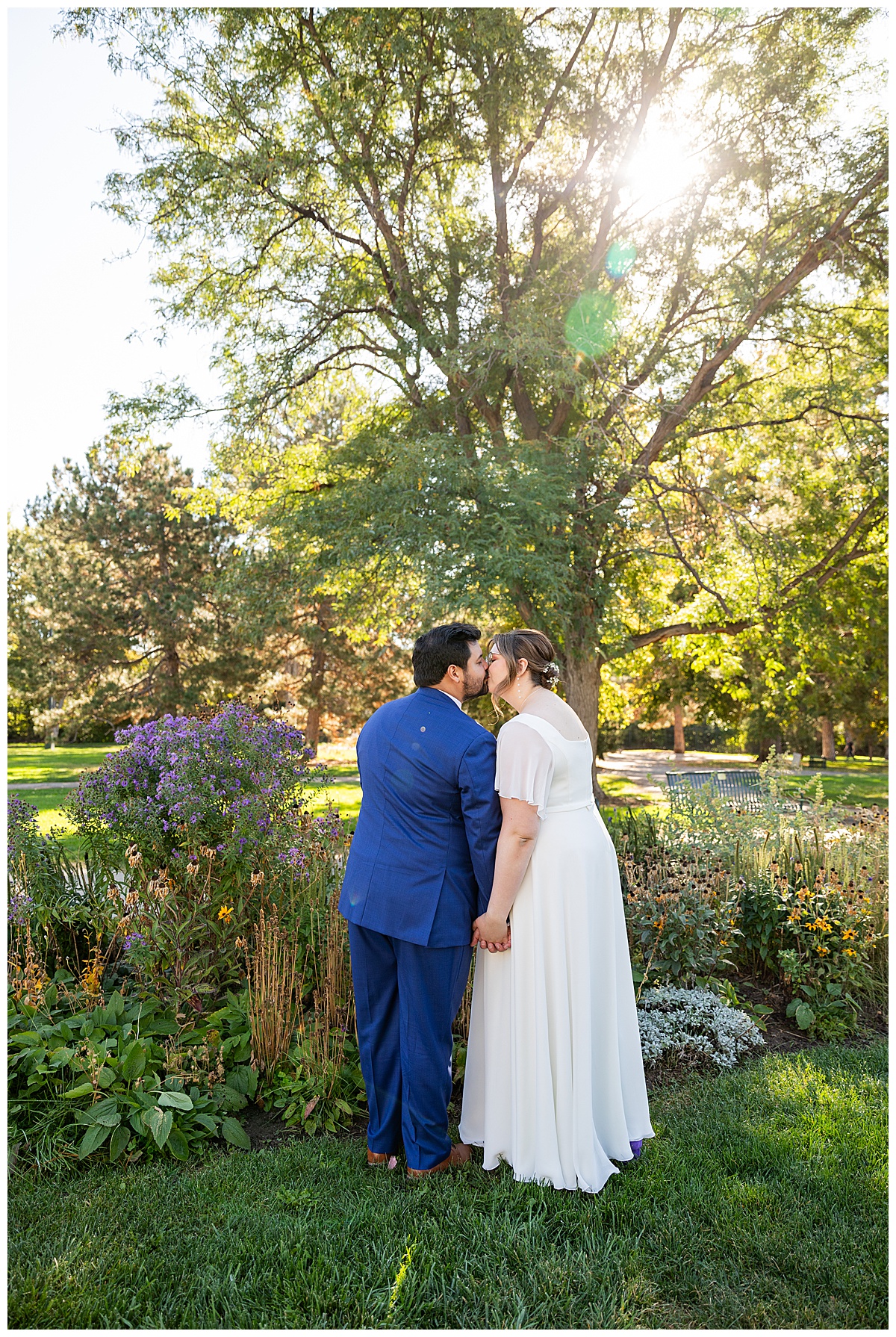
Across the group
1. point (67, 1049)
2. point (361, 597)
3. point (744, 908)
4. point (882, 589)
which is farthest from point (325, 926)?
point (882, 589)

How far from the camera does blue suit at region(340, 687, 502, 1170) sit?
319 cm

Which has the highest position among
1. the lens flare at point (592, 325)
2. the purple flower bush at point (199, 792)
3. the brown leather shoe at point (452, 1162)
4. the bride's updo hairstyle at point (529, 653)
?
the lens flare at point (592, 325)

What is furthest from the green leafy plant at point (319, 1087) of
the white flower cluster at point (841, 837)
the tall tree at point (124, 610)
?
the tall tree at point (124, 610)

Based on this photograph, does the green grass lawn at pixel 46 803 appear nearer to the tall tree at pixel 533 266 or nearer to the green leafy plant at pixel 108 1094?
the tall tree at pixel 533 266

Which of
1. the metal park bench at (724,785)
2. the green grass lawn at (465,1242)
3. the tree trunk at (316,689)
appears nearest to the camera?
the green grass lawn at (465,1242)

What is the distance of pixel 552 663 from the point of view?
351 cm

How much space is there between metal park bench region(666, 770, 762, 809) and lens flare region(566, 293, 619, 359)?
521 cm

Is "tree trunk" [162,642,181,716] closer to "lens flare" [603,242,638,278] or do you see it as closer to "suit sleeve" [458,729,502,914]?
"lens flare" [603,242,638,278]

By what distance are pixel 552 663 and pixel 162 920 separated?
2.36 m

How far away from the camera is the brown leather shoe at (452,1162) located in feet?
10.4

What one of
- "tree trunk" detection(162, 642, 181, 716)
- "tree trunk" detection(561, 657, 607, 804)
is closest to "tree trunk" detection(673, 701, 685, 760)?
"tree trunk" detection(162, 642, 181, 716)

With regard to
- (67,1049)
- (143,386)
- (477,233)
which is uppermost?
(477,233)

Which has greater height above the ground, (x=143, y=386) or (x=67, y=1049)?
(x=143, y=386)

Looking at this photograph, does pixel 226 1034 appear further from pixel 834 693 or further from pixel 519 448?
pixel 834 693
